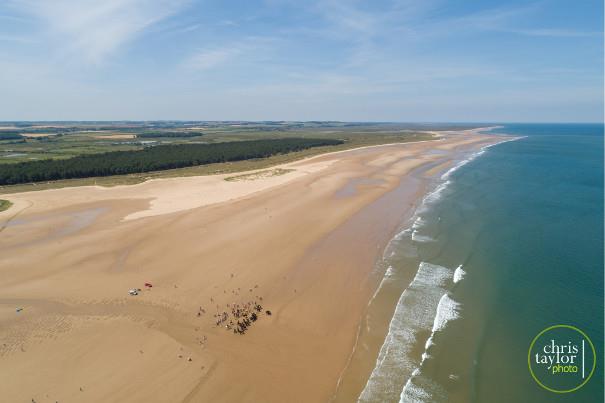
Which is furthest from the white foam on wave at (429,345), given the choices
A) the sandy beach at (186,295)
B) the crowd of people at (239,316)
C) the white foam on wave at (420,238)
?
the white foam on wave at (420,238)

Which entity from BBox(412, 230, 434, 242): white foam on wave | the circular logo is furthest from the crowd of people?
BBox(412, 230, 434, 242): white foam on wave

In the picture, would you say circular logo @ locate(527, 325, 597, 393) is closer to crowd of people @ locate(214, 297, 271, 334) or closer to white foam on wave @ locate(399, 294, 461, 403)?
white foam on wave @ locate(399, 294, 461, 403)

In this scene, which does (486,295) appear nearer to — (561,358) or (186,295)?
(561,358)

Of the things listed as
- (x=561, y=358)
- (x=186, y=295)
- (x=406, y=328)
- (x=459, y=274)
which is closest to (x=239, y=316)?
(x=186, y=295)

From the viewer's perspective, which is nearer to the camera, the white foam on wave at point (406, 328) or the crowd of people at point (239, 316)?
the white foam on wave at point (406, 328)

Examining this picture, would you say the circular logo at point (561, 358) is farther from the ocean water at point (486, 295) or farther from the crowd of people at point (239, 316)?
the crowd of people at point (239, 316)
